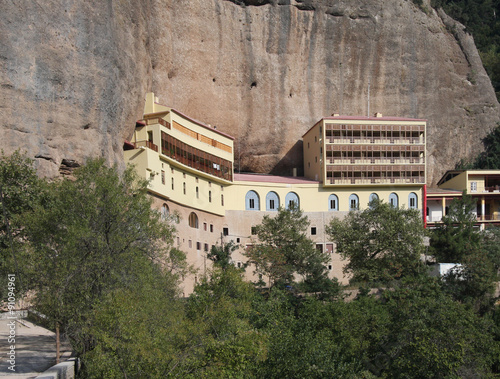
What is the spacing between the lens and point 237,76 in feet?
180

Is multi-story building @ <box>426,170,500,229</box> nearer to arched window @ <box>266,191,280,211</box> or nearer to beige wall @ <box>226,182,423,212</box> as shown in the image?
beige wall @ <box>226,182,423,212</box>

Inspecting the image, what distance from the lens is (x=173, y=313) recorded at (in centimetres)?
2381

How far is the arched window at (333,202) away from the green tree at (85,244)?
87.8ft

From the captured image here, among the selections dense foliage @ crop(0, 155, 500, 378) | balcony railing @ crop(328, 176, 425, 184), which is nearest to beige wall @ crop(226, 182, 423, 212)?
balcony railing @ crop(328, 176, 425, 184)

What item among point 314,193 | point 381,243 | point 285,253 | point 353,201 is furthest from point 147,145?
point 353,201

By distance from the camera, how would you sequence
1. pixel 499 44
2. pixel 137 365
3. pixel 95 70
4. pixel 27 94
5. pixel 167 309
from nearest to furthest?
1. pixel 137 365
2. pixel 167 309
3. pixel 27 94
4. pixel 95 70
5. pixel 499 44

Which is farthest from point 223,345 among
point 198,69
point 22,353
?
point 198,69

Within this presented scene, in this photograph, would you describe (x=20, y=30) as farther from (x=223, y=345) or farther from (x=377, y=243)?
(x=377, y=243)

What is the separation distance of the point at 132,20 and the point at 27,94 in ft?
35.9

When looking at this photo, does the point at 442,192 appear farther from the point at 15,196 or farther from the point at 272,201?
the point at 15,196

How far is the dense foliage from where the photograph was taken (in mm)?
21031

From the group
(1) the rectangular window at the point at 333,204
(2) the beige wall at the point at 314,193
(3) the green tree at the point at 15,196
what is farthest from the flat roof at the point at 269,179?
→ (3) the green tree at the point at 15,196

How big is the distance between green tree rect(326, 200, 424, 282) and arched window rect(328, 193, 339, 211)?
5267mm

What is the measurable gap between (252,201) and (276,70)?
1200 cm
